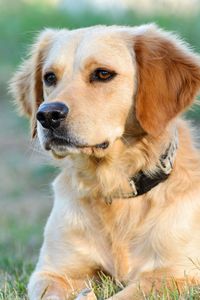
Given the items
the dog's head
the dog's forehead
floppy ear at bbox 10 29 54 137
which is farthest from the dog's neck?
floppy ear at bbox 10 29 54 137

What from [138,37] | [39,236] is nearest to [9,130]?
[39,236]

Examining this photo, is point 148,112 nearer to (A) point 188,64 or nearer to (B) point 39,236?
(A) point 188,64

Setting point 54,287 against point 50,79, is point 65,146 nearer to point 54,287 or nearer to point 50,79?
point 50,79

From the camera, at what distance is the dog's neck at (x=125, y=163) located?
469 cm

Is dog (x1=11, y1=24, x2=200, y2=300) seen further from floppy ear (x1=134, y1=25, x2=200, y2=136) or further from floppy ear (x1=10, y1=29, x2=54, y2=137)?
floppy ear (x1=10, y1=29, x2=54, y2=137)

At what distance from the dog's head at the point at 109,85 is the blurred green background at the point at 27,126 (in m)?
0.61

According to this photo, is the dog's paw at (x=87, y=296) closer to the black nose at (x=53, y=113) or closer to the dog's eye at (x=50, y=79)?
the black nose at (x=53, y=113)

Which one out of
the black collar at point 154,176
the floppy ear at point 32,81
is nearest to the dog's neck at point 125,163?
the black collar at point 154,176

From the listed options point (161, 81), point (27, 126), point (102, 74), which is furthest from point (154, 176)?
point (27, 126)

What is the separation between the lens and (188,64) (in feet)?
15.6

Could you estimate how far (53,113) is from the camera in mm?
4293

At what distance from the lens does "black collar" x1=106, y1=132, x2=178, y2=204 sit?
15.4ft

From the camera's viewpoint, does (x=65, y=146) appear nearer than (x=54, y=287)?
Yes

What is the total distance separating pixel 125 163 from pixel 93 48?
686 millimetres
